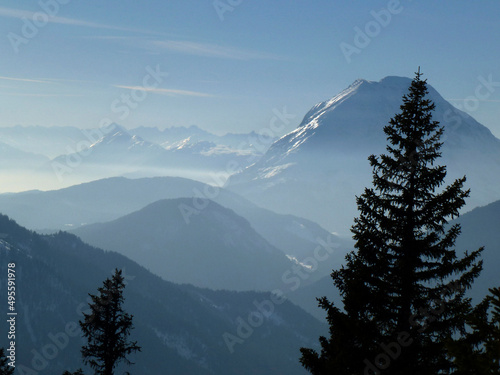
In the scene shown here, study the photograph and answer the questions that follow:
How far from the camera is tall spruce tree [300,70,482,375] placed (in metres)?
16.9

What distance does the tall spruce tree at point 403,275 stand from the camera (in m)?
16.9

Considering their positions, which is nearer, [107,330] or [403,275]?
[403,275]

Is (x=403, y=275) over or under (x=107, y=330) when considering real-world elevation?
over

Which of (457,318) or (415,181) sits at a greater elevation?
(415,181)

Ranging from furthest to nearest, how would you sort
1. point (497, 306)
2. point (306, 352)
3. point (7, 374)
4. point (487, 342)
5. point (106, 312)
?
point (7, 374)
point (106, 312)
point (306, 352)
point (487, 342)
point (497, 306)

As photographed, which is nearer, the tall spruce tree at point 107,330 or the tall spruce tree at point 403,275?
the tall spruce tree at point 403,275

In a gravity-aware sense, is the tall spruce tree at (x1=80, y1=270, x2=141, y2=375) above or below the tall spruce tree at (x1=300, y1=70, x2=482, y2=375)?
below

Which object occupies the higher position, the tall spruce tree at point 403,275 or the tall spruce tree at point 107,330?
the tall spruce tree at point 403,275

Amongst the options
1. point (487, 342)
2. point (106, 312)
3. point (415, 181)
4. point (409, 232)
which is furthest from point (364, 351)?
point (106, 312)

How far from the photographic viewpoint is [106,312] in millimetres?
29078

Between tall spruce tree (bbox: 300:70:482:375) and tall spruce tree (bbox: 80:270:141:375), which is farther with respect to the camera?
tall spruce tree (bbox: 80:270:141:375)

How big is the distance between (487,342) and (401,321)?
10.9 meters

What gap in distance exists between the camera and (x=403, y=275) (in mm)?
17922

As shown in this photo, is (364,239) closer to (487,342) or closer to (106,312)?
(487,342)
